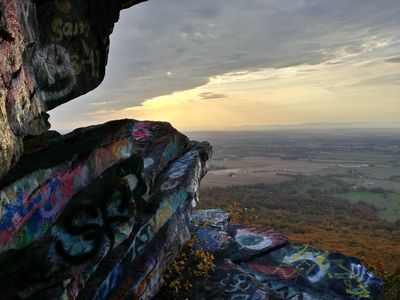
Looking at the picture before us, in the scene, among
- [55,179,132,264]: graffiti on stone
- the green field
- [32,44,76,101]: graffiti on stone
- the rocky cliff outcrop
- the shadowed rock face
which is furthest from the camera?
the green field

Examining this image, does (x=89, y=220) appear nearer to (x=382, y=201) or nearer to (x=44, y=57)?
(x=44, y=57)

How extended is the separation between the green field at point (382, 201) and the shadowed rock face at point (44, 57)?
81.7 metres

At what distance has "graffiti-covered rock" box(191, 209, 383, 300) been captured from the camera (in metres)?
11.6

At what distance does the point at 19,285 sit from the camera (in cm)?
725

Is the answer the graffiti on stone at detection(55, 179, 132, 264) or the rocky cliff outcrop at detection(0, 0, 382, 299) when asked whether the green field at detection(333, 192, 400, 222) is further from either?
the graffiti on stone at detection(55, 179, 132, 264)

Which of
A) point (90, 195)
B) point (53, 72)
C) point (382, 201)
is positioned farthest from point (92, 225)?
point (382, 201)

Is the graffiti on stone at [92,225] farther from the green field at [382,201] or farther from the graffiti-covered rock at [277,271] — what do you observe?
the green field at [382,201]

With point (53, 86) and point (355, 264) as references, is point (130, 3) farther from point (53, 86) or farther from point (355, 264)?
point (355, 264)

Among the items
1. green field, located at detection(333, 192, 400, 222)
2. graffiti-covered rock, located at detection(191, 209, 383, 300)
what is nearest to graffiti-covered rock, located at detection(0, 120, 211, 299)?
graffiti-covered rock, located at detection(191, 209, 383, 300)

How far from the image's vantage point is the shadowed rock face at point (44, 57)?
23.4ft

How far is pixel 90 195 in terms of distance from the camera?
28.2 ft

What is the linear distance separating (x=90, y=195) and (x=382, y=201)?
349 feet

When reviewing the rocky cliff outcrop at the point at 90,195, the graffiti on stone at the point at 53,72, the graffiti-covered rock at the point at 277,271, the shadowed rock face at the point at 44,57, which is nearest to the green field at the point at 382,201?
the graffiti-covered rock at the point at 277,271

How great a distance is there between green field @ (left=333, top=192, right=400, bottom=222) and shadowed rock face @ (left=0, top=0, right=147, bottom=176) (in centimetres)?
8170
